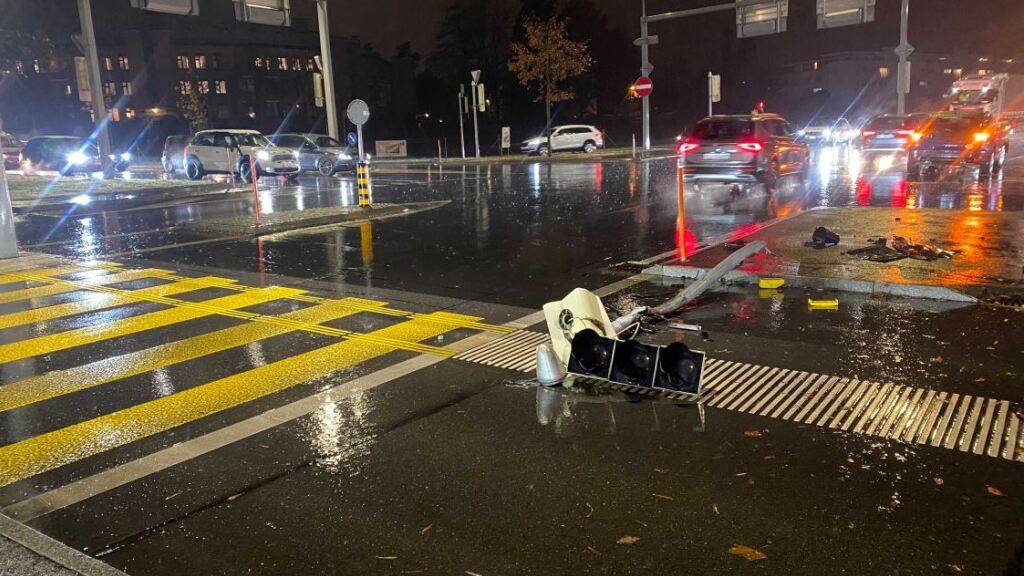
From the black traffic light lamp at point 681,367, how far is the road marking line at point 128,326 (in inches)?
194

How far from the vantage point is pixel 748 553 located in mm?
3312

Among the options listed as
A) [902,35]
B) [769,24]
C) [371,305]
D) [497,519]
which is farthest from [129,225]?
[902,35]

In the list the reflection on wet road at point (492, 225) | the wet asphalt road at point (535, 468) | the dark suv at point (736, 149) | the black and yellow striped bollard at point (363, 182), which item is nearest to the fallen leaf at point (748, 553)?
the wet asphalt road at point (535, 468)

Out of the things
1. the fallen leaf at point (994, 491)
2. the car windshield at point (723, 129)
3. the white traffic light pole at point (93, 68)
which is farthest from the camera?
the white traffic light pole at point (93, 68)

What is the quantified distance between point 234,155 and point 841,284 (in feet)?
75.5

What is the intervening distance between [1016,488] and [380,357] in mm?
4331

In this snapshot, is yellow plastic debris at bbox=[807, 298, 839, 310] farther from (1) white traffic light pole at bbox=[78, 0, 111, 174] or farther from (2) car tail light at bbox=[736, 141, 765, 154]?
(1) white traffic light pole at bbox=[78, 0, 111, 174]

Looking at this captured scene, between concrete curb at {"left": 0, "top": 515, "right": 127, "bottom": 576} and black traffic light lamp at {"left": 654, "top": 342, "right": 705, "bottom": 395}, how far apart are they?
337 centimetres

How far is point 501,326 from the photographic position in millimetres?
7227

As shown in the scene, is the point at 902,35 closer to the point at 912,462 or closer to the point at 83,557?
the point at 912,462

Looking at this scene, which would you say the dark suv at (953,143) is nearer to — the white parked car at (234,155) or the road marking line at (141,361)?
the road marking line at (141,361)

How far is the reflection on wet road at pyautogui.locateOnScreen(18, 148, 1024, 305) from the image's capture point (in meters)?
10.2

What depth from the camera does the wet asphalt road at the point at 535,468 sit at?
3373 mm

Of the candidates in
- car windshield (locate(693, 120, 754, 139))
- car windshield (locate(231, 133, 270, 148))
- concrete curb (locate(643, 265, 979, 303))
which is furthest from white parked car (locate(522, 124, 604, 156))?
concrete curb (locate(643, 265, 979, 303))
